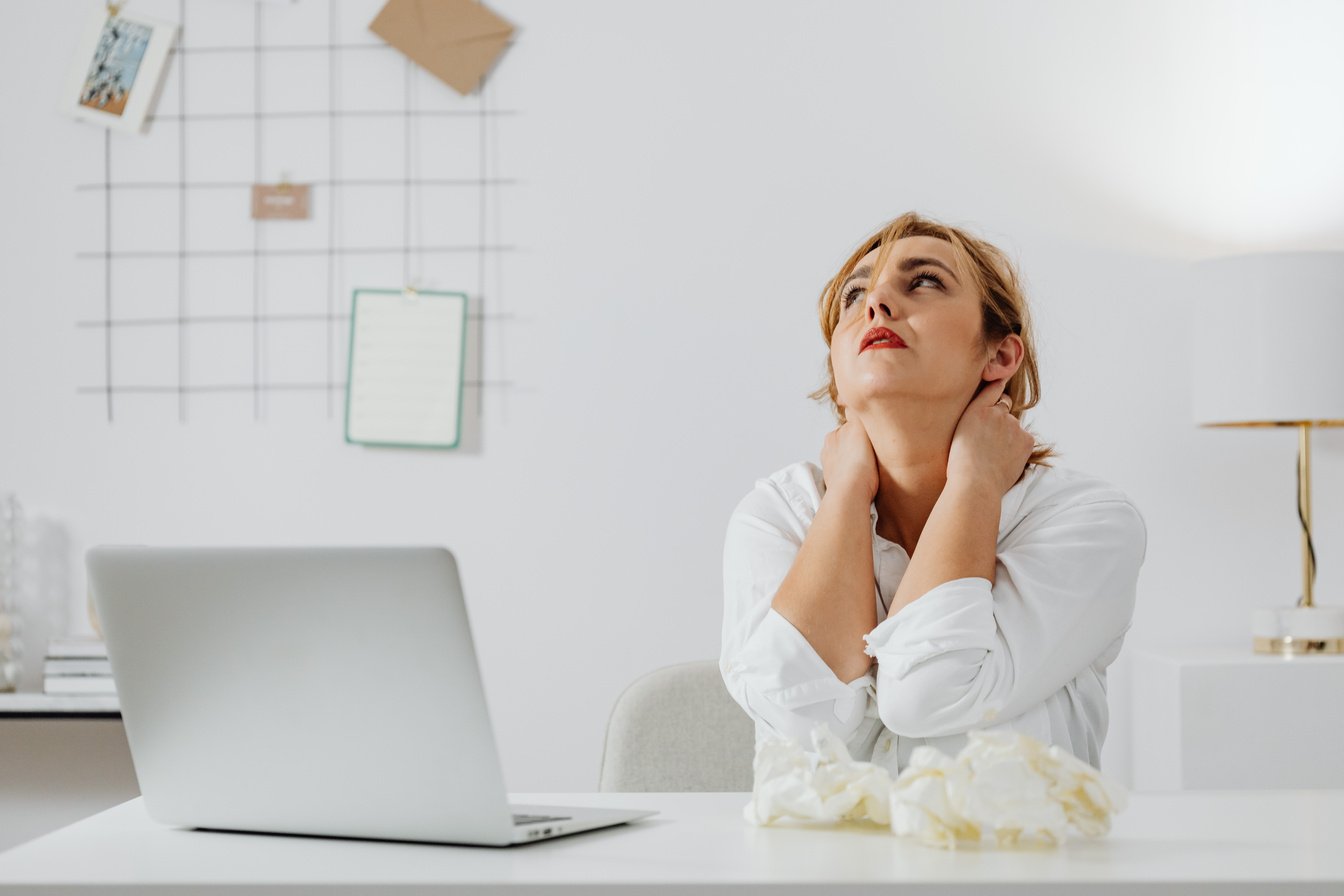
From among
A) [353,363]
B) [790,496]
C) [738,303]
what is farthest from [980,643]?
[353,363]

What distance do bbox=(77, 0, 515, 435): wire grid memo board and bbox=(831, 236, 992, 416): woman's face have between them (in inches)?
45.5

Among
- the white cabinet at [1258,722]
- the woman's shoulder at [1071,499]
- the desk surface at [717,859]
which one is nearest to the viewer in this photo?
the desk surface at [717,859]

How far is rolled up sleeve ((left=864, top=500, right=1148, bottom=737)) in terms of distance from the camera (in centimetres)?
116

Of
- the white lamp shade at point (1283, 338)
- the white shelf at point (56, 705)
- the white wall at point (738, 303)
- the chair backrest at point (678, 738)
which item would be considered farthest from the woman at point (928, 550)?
the white shelf at point (56, 705)

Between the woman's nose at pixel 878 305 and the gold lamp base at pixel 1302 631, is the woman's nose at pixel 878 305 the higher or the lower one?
the higher one

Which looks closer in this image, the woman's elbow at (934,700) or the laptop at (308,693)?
the laptop at (308,693)

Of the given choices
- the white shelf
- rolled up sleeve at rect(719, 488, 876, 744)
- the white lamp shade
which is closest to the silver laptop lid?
rolled up sleeve at rect(719, 488, 876, 744)

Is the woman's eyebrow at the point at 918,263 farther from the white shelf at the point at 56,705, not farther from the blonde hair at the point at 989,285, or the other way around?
the white shelf at the point at 56,705

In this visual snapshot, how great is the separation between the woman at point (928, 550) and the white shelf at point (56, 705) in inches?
48.8

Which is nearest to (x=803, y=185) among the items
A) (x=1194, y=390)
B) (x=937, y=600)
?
(x=1194, y=390)

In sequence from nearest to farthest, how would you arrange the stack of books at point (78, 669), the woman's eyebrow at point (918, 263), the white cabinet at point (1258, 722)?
the woman's eyebrow at point (918, 263) → the white cabinet at point (1258, 722) → the stack of books at point (78, 669)

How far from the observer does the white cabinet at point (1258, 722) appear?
2076 mm

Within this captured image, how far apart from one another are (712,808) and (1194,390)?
5.38ft

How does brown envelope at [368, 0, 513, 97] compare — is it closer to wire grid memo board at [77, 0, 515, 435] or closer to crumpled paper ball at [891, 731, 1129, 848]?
wire grid memo board at [77, 0, 515, 435]
